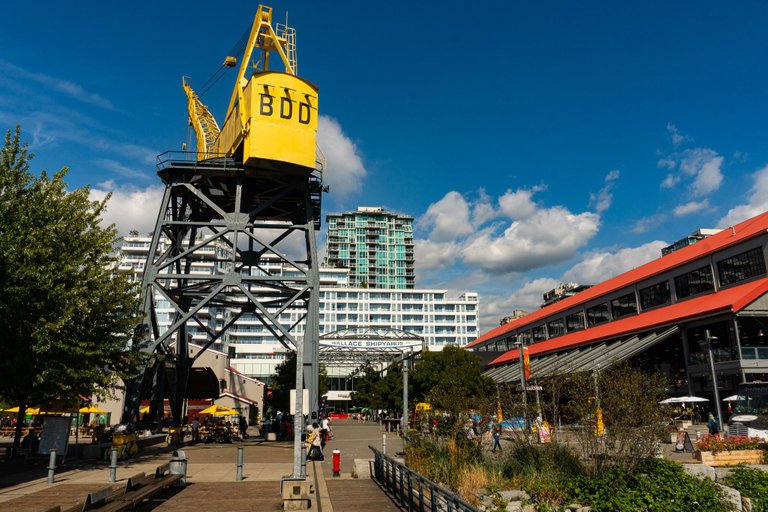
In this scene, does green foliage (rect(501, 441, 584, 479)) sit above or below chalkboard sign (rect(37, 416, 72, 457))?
below

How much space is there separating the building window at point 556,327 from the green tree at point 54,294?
46854mm

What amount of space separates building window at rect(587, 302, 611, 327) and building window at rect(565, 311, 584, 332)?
1.18 metres

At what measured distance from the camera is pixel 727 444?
59.7 feet

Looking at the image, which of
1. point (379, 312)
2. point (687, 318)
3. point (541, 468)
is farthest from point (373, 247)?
point (541, 468)

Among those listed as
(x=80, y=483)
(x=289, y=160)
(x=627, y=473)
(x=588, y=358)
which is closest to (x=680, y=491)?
(x=627, y=473)

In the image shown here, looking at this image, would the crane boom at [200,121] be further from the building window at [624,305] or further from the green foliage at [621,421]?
the building window at [624,305]

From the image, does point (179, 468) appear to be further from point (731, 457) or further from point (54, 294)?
point (731, 457)

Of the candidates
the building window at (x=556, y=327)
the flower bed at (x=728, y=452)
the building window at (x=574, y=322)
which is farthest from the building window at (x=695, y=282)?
the flower bed at (x=728, y=452)

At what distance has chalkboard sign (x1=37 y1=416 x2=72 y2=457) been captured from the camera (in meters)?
19.6

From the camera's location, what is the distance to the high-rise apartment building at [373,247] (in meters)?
165

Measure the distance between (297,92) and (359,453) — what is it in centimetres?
1745

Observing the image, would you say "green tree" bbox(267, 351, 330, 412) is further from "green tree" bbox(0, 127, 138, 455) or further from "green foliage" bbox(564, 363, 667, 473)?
"green foliage" bbox(564, 363, 667, 473)

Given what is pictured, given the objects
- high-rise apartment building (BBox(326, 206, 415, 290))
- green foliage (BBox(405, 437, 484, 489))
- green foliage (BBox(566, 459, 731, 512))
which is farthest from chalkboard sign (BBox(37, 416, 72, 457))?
high-rise apartment building (BBox(326, 206, 415, 290))

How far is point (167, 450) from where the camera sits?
26.1 metres
